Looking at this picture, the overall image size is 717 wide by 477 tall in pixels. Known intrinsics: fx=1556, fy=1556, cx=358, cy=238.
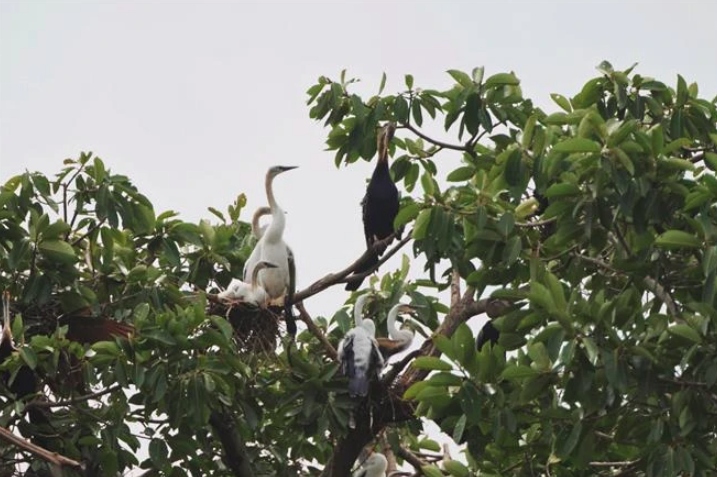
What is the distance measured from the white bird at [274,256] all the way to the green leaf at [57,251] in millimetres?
1405

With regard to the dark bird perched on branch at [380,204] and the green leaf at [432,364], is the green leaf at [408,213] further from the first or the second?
the dark bird perched on branch at [380,204]

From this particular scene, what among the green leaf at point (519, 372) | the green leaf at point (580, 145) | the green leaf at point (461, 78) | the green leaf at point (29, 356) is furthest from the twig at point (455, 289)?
the green leaf at point (29, 356)

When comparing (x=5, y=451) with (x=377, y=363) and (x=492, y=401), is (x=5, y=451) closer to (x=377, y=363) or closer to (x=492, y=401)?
(x=377, y=363)

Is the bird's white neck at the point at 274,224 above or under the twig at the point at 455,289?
above

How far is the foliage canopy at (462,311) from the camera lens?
5.86m

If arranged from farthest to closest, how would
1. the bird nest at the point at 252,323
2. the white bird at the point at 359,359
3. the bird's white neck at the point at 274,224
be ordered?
the bird's white neck at the point at 274,224 → the bird nest at the point at 252,323 → the white bird at the point at 359,359

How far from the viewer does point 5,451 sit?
301 inches

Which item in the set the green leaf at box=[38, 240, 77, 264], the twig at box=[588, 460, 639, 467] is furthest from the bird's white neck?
the twig at box=[588, 460, 639, 467]

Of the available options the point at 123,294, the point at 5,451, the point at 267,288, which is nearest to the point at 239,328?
the point at 267,288

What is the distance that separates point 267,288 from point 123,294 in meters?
0.92

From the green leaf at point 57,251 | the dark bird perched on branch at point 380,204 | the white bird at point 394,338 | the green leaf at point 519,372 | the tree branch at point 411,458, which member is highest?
the dark bird perched on branch at point 380,204

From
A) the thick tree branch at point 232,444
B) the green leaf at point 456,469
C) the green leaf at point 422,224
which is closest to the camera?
the green leaf at point 422,224

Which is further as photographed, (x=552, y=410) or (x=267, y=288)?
(x=267, y=288)

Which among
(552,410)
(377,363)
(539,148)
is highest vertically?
(539,148)
